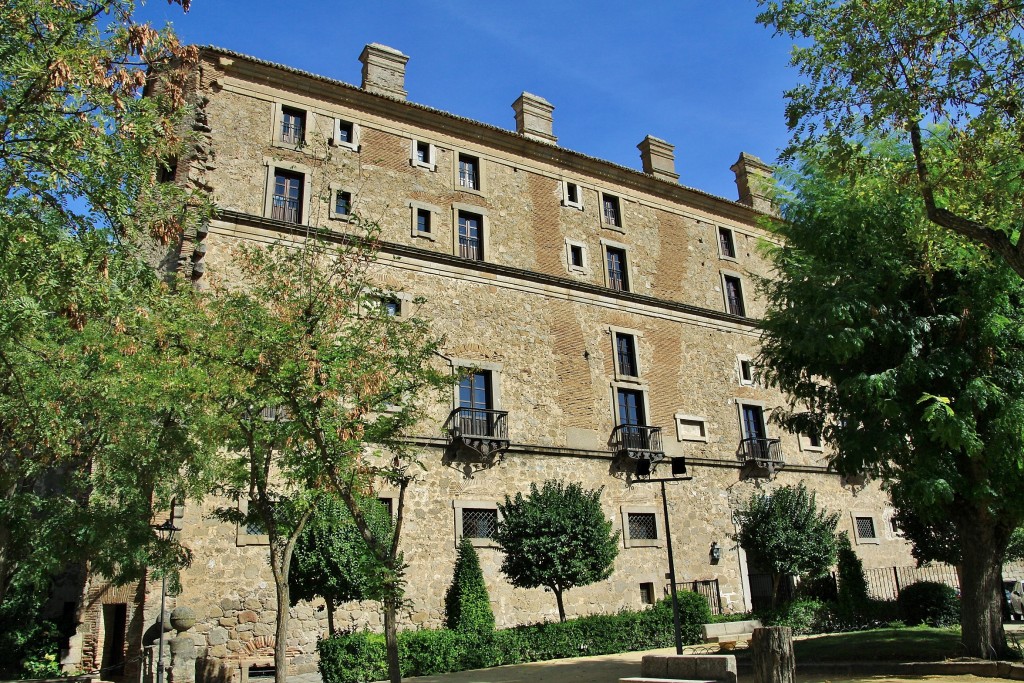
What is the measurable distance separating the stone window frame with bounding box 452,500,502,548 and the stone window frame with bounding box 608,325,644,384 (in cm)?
641

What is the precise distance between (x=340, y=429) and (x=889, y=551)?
24693mm

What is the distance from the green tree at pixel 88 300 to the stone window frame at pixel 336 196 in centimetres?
893

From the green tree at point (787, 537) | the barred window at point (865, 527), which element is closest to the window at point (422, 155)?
the green tree at point (787, 537)

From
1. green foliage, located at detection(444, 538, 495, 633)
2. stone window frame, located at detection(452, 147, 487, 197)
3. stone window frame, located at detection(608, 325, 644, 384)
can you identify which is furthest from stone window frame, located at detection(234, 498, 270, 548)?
stone window frame, located at detection(608, 325, 644, 384)

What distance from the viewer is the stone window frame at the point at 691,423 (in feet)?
84.9

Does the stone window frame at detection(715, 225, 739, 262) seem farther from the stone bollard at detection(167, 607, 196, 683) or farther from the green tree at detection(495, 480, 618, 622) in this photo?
the stone bollard at detection(167, 607, 196, 683)

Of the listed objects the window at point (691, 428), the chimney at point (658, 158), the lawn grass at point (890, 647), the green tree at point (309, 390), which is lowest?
the lawn grass at point (890, 647)

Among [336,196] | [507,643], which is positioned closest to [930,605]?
[507,643]

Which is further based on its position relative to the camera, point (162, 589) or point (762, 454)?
point (762, 454)

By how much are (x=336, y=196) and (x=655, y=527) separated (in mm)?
14023

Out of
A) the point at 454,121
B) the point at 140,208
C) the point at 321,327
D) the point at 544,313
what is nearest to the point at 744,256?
the point at 544,313

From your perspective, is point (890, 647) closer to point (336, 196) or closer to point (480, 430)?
point (480, 430)

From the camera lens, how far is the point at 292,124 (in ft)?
75.3

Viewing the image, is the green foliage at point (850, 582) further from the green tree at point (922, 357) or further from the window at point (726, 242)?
the window at point (726, 242)
